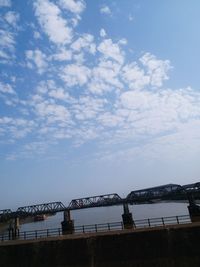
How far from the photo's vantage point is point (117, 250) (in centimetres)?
1847

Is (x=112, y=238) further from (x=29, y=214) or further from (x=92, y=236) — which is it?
(x=29, y=214)

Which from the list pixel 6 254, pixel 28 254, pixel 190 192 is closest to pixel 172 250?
pixel 28 254

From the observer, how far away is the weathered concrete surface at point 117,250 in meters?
17.2

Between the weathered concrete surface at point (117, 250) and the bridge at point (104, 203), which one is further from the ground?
the bridge at point (104, 203)

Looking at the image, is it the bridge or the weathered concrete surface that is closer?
the weathered concrete surface

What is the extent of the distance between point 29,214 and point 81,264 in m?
40.6

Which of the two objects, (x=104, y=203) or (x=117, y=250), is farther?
(x=104, y=203)

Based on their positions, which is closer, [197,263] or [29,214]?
[197,263]

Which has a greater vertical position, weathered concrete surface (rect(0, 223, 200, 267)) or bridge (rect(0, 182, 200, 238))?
bridge (rect(0, 182, 200, 238))

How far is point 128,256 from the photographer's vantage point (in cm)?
1812

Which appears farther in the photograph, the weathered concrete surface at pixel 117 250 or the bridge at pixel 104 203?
the bridge at pixel 104 203

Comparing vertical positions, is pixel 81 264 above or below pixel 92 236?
below

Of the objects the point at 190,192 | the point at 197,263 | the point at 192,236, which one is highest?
the point at 190,192

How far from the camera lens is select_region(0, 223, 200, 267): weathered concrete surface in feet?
56.5
